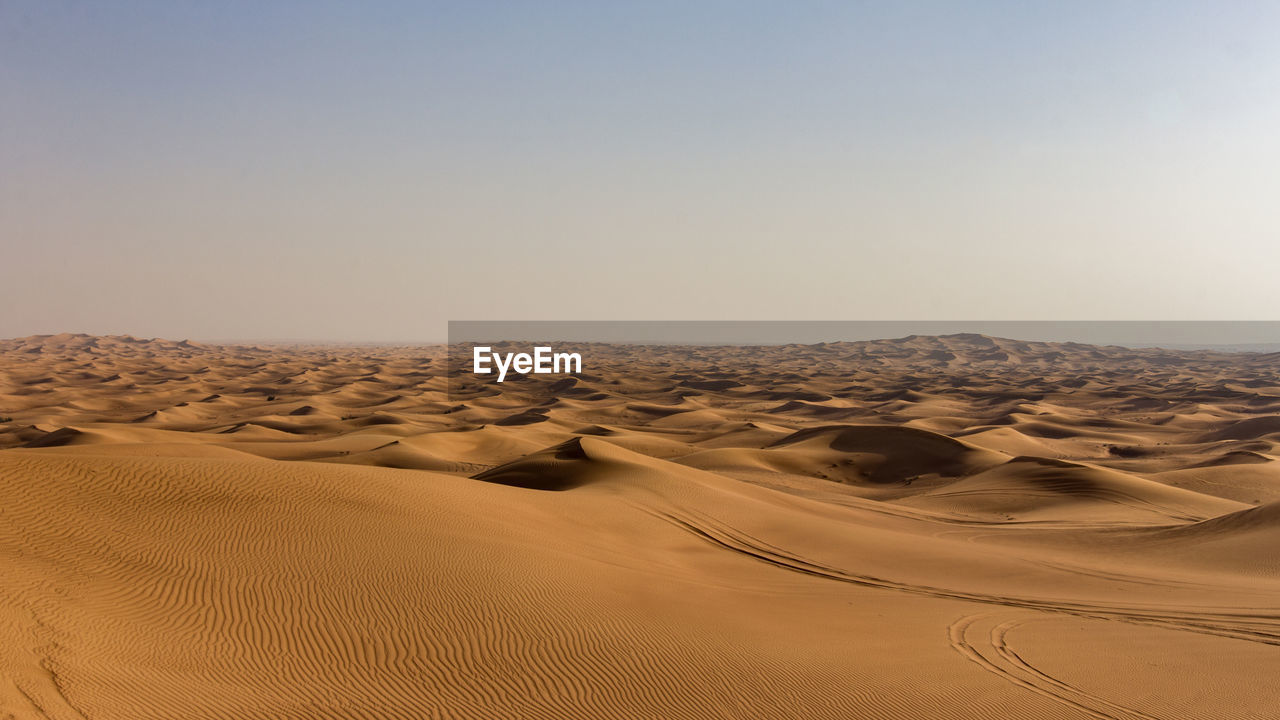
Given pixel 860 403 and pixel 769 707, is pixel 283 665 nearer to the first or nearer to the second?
pixel 769 707

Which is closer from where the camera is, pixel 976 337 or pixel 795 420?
pixel 795 420

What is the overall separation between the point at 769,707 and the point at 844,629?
3.06 meters

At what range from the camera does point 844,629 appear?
36.0 feet

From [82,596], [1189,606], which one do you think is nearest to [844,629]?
[1189,606]

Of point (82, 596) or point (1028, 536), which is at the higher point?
point (82, 596)

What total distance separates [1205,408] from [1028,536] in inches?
1647

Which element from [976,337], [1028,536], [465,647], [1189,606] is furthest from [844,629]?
[976,337]

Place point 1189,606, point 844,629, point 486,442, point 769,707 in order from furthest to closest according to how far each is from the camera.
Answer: point 486,442, point 1189,606, point 844,629, point 769,707

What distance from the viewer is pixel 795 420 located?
52188 mm

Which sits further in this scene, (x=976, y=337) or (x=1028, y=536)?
(x=976, y=337)

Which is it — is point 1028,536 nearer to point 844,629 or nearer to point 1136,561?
point 1136,561

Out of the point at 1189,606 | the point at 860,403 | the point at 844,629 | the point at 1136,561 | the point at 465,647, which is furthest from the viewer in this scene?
the point at 860,403

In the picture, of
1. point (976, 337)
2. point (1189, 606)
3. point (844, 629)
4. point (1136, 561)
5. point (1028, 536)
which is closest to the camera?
point (844, 629)

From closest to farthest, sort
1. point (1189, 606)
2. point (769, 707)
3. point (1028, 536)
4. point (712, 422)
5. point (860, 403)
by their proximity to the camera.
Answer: point (769, 707)
point (1189, 606)
point (1028, 536)
point (712, 422)
point (860, 403)
